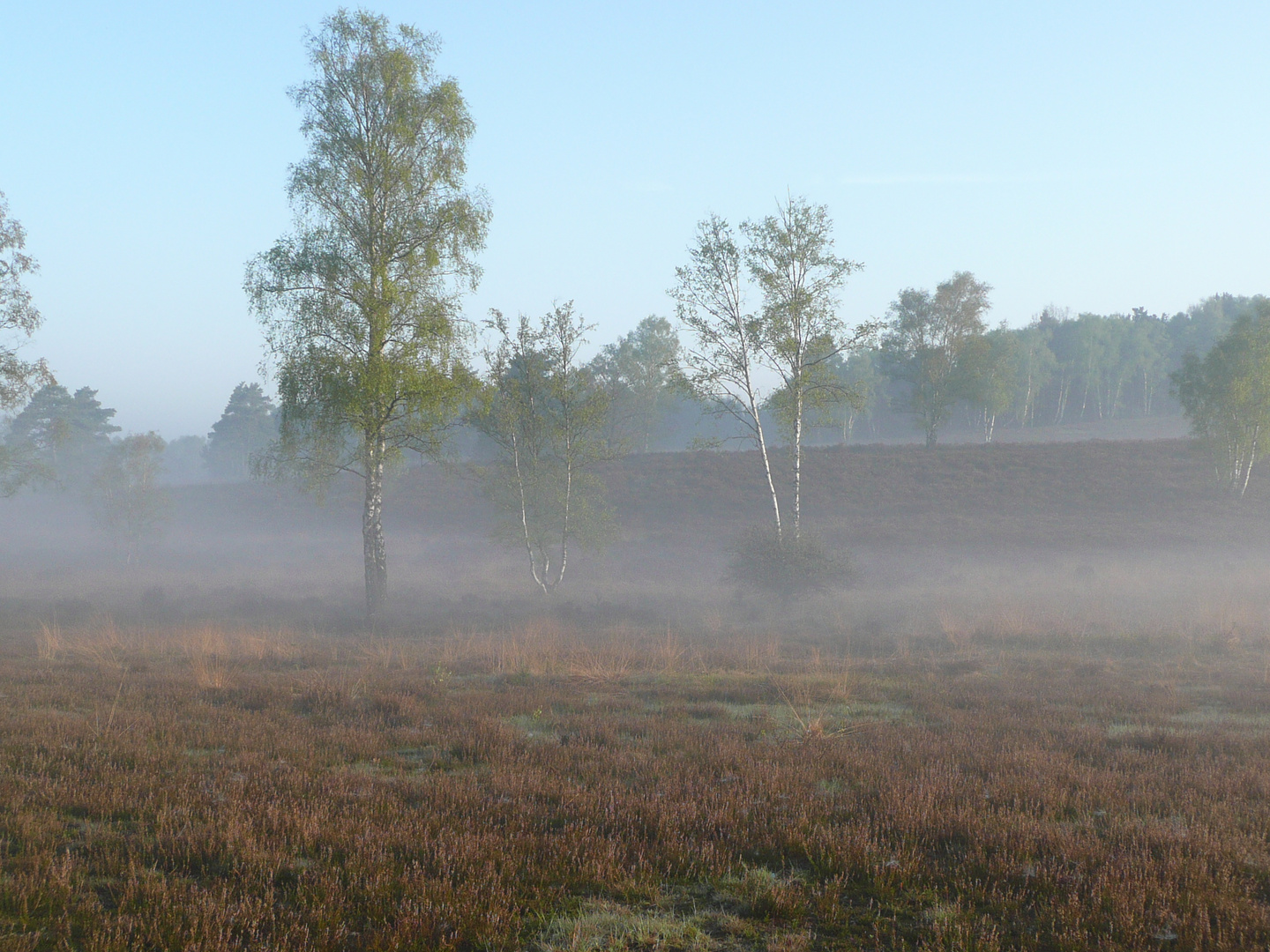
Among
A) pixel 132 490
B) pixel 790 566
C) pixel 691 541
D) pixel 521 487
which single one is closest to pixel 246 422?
pixel 132 490

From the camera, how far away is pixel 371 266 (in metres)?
20.0

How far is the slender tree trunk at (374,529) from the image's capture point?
20000 millimetres

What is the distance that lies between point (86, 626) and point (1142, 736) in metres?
23.6

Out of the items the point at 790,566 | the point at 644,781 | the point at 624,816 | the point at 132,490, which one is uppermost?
the point at 132,490

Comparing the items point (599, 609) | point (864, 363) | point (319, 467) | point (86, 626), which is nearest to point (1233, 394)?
point (599, 609)

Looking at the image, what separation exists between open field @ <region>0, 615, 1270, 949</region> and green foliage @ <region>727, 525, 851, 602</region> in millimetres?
11712

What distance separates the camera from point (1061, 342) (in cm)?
9006

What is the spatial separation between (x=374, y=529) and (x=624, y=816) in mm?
16838

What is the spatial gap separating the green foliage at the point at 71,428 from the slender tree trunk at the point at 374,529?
60874 mm

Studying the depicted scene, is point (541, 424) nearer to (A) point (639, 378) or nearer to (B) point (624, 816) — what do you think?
(B) point (624, 816)

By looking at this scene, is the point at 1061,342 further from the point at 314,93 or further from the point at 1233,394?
the point at 314,93

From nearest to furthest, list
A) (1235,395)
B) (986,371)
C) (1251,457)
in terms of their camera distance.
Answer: (1235,395)
(1251,457)
(986,371)

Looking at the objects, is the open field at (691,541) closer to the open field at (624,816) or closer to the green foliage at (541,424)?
the green foliage at (541,424)

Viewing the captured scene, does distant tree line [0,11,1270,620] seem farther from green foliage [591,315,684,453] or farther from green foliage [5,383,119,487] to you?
green foliage [5,383,119,487]
